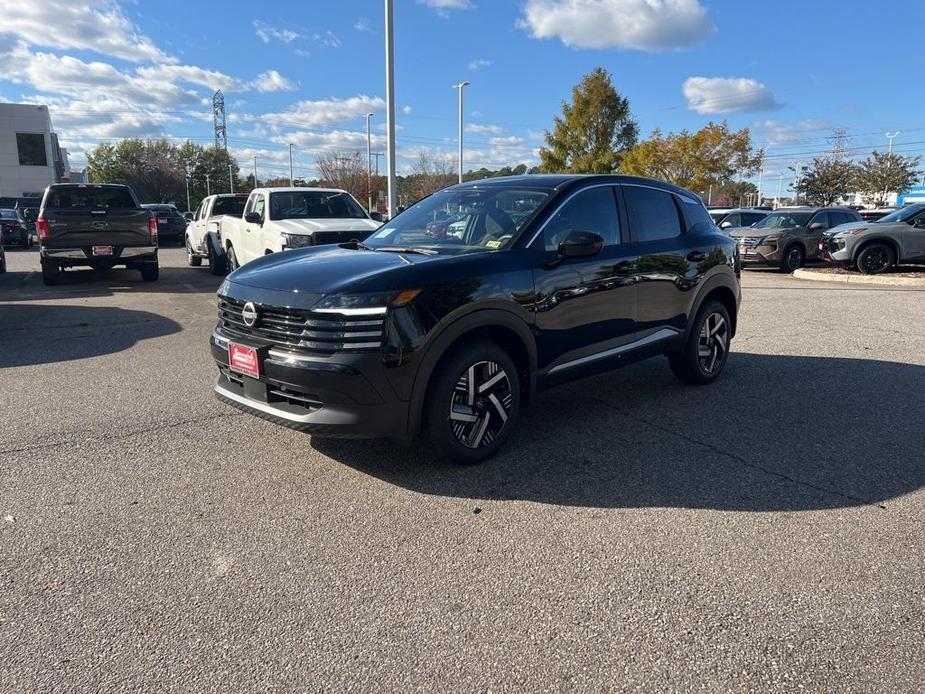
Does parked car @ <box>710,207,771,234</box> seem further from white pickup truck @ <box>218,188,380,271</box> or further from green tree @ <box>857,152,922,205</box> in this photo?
green tree @ <box>857,152,922,205</box>

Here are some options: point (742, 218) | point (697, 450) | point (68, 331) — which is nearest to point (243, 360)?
point (697, 450)

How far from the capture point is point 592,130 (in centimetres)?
3953

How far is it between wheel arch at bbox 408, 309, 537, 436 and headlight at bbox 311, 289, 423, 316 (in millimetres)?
336

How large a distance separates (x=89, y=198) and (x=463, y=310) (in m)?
11.8

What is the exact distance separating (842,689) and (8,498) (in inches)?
161

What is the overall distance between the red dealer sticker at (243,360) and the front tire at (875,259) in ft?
50.8

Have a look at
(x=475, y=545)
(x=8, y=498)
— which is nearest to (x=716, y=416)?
(x=475, y=545)

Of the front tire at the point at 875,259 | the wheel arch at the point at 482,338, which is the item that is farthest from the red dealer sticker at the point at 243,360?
the front tire at the point at 875,259

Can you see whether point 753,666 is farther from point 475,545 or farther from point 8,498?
point 8,498

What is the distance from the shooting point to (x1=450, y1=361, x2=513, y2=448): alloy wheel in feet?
13.5

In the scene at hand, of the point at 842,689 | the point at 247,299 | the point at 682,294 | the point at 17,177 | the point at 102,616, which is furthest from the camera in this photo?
the point at 17,177

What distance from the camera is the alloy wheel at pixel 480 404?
4.11 meters

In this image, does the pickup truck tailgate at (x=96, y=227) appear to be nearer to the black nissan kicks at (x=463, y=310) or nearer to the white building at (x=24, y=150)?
the black nissan kicks at (x=463, y=310)

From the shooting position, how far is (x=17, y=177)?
65.9 meters
